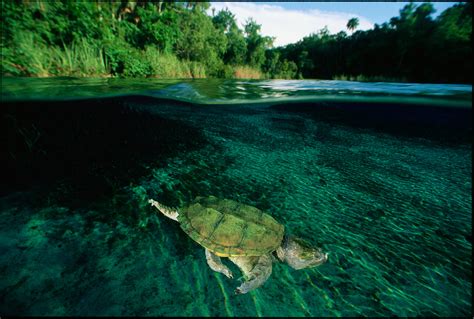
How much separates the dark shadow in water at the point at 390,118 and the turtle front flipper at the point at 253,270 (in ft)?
40.0

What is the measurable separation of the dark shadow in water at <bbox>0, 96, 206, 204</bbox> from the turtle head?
337 cm

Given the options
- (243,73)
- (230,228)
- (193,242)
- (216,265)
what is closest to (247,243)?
(230,228)

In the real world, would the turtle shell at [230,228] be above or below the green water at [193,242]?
above

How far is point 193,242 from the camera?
2594mm

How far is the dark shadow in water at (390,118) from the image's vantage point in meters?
12.4

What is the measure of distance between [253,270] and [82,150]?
5.75 meters

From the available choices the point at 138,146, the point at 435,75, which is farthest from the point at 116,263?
the point at 435,75

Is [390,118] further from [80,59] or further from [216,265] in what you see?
[80,59]

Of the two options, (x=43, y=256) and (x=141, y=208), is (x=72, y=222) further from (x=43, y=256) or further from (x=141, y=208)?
(x=141, y=208)

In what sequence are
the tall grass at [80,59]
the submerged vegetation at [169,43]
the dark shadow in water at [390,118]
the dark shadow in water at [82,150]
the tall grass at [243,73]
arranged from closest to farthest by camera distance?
1. the dark shadow in water at [82,150]
2. the submerged vegetation at [169,43]
3. the tall grass at [80,59]
4. the dark shadow in water at [390,118]
5. the tall grass at [243,73]

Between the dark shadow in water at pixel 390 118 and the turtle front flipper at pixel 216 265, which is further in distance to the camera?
the dark shadow in water at pixel 390 118

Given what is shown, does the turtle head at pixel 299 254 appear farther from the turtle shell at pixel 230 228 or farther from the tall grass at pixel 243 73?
the tall grass at pixel 243 73

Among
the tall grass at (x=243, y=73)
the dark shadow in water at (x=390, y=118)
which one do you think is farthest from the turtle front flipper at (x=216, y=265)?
the tall grass at (x=243, y=73)

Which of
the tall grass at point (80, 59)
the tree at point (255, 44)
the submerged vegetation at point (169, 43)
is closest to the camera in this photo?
the submerged vegetation at point (169, 43)
